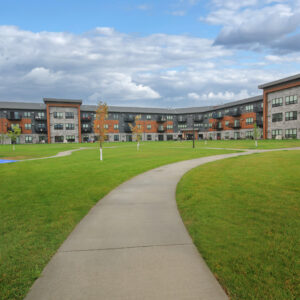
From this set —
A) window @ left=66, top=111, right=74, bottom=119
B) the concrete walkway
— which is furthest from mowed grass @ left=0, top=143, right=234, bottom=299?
window @ left=66, top=111, right=74, bottom=119

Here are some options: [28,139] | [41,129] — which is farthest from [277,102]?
[28,139]

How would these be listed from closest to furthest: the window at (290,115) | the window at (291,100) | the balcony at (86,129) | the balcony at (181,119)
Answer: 1. the window at (291,100)
2. the window at (290,115)
3. the balcony at (86,129)
4. the balcony at (181,119)

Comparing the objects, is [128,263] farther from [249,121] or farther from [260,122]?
[249,121]

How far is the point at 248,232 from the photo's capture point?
4828mm

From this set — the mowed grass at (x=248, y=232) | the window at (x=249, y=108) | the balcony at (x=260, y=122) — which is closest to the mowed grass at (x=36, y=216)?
the mowed grass at (x=248, y=232)

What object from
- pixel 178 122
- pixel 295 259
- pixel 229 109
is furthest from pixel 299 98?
pixel 295 259

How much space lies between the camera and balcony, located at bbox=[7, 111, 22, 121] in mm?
70688

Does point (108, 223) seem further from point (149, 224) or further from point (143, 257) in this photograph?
point (143, 257)

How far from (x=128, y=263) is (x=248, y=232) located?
8.97ft

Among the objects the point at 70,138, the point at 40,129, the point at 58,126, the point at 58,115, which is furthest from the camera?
the point at 70,138

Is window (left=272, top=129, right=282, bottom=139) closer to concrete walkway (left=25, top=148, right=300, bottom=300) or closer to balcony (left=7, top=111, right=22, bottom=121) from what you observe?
concrete walkway (left=25, top=148, right=300, bottom=300)

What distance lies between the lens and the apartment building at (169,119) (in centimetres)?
5288

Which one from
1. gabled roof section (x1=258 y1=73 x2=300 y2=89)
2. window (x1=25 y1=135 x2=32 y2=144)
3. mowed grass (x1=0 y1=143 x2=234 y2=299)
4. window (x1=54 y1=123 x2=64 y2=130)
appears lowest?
mowed grass (x1=0 y1=143 x2=234 y2=299)

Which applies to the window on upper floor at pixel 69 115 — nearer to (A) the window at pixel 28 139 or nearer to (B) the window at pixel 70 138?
(B) the window at pixel 70 138
